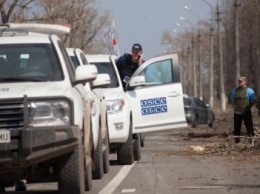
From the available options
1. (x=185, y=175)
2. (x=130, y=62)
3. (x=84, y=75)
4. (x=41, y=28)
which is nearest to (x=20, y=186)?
(x=41, y=28)

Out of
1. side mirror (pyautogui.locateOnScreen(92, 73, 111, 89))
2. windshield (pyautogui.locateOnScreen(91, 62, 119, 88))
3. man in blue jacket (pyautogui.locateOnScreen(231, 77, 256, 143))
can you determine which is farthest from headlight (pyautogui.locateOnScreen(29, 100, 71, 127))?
man in blue jacket (pyautogui.locateOnScreen(231, 77, 256, 143))

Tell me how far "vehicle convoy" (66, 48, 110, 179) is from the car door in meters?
2.80

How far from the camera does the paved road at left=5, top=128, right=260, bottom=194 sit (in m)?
13.1

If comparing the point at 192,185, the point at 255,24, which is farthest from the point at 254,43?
the point at 192,185

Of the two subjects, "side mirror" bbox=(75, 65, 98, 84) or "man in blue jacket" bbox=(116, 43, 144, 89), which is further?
"man in blue jacket" bbox=(116, 43, 144, 89)

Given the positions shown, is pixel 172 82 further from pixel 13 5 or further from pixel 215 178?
pixel 13 5

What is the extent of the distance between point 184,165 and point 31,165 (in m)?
7.37

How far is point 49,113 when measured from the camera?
1019cm

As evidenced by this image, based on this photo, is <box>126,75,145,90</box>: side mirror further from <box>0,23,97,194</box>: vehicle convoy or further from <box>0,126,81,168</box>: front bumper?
<box>0,126,81,168</box>: front bumper

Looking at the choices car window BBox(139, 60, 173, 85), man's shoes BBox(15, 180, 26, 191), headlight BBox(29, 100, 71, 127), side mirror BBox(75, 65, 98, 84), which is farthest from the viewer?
car window BBox(139, 60, 173, 85)

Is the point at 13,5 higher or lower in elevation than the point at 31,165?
higher

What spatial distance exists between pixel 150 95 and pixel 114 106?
1.64 metres

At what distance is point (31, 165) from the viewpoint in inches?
407

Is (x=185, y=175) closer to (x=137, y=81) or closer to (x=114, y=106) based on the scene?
(x=114, y=106)
